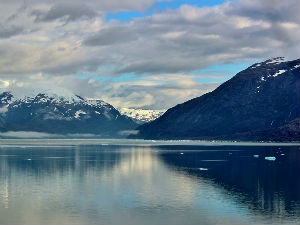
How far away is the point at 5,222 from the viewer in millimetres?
76000

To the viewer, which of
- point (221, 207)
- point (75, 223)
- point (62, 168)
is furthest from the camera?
point (62, 168)

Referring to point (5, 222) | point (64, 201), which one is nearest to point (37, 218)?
point (5, 222)

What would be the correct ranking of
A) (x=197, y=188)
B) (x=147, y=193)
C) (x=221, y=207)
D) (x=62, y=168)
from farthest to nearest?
1. (x=62, y=168)
2. (x=197, y=188)
3. (x=147, y=193)
4. (x=221, y=207)

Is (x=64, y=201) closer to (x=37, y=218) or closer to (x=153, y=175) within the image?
(x=37, y=218)

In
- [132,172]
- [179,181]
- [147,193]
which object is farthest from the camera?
[132,172]

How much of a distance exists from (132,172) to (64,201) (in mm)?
62841

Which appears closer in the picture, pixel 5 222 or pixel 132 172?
pixel 5 222

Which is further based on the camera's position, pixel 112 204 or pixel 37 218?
pixel 112 204

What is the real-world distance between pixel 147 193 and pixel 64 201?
1963cm

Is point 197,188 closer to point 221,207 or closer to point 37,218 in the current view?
point 221,207

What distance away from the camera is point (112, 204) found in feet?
306

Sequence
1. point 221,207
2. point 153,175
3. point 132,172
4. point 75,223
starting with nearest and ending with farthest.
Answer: point 75,223, point 221,207, point 153,175, point 132,172

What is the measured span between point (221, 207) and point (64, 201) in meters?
29.6

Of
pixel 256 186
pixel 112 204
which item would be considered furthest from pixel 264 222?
pixel 256 186
